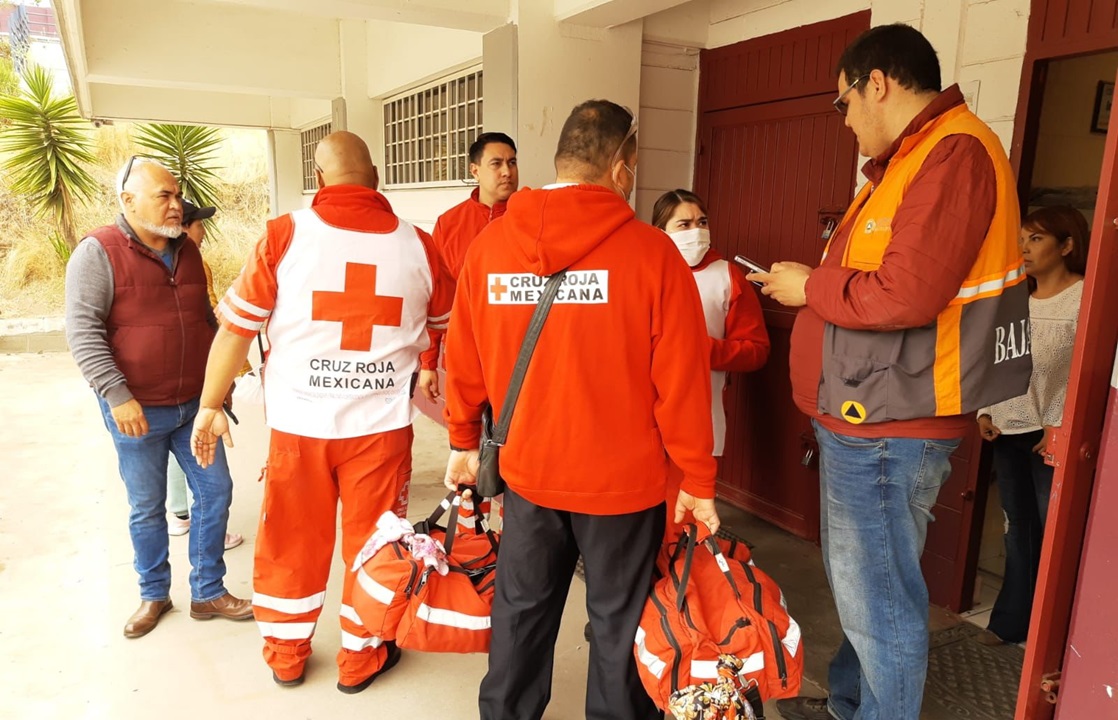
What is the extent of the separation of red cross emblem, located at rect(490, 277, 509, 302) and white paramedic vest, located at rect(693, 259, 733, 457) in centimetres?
136

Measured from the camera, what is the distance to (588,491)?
5.92ft

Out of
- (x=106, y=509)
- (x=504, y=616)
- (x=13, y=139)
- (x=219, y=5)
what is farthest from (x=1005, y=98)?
(x=13, y=139)

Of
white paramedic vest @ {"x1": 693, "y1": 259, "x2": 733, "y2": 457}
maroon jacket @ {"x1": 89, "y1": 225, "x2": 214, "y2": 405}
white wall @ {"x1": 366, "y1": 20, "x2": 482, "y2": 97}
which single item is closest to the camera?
maroon jacket @ {"x1": 89, "y1": 225, "x2": 214, "y2": 405}

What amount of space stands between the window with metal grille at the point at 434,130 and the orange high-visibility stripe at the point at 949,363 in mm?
3352

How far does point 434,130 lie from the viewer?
5.72 m

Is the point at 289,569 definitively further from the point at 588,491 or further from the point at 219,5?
the point at 219,5

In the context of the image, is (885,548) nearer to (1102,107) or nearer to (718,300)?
(718,300)

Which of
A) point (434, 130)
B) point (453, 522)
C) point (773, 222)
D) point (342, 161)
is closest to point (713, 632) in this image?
point (453, 522)

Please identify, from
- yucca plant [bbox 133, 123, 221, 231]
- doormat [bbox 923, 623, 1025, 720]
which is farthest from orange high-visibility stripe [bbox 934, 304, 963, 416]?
yucca plant [bbox 133, 123, 221, 231]

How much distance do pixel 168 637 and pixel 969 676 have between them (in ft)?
9.40

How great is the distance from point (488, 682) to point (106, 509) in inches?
115

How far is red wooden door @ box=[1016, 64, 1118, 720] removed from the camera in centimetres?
124

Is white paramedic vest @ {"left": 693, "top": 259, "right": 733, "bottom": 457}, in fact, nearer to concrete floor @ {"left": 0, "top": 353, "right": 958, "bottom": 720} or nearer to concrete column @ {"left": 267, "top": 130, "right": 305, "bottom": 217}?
concrete floor @ {"left": 0, "top": 353, "right": 958, "bottom": 720}

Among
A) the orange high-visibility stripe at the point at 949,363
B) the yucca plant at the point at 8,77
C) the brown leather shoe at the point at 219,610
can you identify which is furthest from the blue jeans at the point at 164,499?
the yucca plant at the point at 8,77
